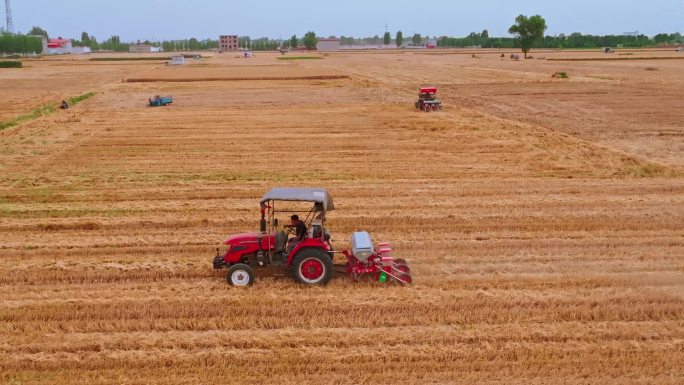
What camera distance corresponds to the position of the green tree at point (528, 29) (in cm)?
11312

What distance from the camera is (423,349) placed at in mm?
8000

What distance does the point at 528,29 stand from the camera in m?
114

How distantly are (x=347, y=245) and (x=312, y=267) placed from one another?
246 centimetres

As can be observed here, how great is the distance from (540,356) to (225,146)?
1697cm

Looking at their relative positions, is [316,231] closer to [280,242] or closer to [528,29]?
[280,242]

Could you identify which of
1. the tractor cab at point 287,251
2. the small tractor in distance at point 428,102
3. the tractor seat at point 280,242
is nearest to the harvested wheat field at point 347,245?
the tractor cab at point 287,251

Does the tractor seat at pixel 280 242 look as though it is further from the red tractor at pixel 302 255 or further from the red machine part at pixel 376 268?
the red machine part at pixel 376 268

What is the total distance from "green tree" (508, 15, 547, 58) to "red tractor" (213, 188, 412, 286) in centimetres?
11206

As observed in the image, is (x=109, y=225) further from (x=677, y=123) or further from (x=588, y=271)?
(x=677, y=123)

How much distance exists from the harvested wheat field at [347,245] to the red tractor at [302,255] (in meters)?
0.28

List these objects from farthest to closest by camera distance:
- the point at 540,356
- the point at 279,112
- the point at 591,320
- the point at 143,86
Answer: the point at 143,86, the point at 279,112, the point at 591,320, the point at 540,356

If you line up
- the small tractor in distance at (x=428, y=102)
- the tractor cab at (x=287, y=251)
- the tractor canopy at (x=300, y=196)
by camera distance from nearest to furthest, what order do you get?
the tractor canopy at (x=300, y=196)
the tractor cab at (x=287, y=251)
the small tractor in distance at (x=428, y=102)

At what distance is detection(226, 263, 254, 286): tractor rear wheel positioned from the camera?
991 cm

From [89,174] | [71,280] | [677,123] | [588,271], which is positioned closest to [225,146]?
[89,174]
